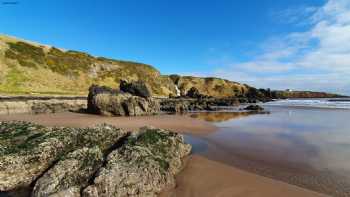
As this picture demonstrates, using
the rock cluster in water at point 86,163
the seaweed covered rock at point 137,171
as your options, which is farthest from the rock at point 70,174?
the seaweed covered rock at point 137,171

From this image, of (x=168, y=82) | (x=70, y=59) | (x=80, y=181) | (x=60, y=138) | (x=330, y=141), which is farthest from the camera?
(x=168, y=82)

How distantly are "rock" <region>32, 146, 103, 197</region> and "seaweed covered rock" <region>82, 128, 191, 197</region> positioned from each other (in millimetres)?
403

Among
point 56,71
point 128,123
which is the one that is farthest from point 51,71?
point 128,123

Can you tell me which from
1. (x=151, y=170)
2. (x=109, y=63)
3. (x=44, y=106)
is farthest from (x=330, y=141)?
(x=109, y=63)

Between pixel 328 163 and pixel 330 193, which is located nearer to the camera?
pixel 330 193

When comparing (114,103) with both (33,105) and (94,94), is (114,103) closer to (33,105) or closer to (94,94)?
(94,94)

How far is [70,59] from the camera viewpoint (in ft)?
196

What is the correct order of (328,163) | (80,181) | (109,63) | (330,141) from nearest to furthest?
(80,181) < (328,163) < (330,141) < (109,63)

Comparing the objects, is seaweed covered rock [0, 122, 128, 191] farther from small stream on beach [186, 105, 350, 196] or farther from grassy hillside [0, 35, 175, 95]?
grassy hillside [0, 35, 175, 95]

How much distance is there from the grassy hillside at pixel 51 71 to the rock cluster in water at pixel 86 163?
95.7 ft

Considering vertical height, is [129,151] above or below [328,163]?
above

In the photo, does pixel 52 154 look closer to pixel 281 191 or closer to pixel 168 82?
pixel 281 191

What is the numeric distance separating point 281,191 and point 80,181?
17.4 feet

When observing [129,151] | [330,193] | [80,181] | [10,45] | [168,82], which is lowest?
[330,193]
